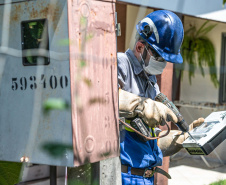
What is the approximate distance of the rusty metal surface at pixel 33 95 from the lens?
1.41m

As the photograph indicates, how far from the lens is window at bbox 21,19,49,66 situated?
4.75 ft

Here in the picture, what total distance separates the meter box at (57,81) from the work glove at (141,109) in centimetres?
34

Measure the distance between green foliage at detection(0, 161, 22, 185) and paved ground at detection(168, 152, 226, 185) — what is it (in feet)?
14.1

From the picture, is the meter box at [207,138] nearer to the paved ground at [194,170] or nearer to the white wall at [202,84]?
the paved ground at [194,170]

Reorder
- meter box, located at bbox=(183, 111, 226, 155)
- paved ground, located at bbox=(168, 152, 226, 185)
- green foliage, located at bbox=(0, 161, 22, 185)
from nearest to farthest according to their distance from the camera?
green foliage, located at bbox=(0, 161, 22, 185) < meter box, located at bbox=(183, 111, 226, 155) < paved ground, located at bbox=(168, 152, 226, 185)

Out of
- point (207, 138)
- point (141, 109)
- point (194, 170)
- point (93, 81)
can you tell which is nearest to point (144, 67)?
point (141, 109)

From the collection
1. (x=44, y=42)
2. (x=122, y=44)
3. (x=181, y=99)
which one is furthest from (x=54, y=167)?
(x=181, y=99)

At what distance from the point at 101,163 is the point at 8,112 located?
0.43 meters

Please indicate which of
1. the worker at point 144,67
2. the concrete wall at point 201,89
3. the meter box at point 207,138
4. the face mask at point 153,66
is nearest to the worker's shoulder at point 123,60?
the worker at point 144,67

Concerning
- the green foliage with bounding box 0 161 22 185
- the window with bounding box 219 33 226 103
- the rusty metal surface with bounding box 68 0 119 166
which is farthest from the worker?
the window with bounding box 219 33 226 103

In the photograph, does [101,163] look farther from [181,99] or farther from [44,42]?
[181,99]

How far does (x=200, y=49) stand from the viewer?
783 centimetres

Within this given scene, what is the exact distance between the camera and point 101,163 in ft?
5.32

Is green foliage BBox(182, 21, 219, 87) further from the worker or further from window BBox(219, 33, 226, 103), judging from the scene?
the worker
